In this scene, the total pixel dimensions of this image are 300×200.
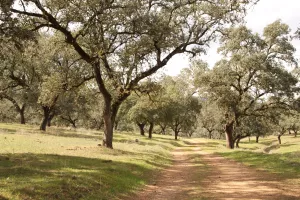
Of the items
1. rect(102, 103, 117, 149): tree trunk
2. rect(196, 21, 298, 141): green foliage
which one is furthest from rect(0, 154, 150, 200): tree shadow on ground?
rect(196, 21, 298, 141): green foliage

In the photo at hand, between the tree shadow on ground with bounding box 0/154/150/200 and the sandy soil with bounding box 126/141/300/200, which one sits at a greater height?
the tree shadow on ground with bounding box 0/154/150/200

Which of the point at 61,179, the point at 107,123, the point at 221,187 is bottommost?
the point at 221,187

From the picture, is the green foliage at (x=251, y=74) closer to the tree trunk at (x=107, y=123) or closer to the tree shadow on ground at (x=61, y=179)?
the tree trunk at (x=107, y=123)

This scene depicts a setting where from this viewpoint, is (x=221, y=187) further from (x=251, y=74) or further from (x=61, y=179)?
(x=251, y=74)

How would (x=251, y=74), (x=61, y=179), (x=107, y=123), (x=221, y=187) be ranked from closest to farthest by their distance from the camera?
(x=61, y=179)
(x=221, y=187)
(x=107, y=123)
(x=251, y=74)

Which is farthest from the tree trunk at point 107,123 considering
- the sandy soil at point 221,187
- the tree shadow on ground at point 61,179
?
the sandy soil at point 221,187

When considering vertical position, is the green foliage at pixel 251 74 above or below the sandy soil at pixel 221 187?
above

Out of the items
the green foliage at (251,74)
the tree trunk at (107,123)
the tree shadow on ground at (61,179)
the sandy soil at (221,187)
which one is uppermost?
the green foliage at (251,74)

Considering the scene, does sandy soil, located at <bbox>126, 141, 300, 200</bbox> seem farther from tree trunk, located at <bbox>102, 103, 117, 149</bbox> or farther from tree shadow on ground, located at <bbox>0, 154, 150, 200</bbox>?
tree trunk, located at <bbox>102, 103, 117, 149</bbox>

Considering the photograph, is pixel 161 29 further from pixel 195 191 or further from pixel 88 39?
pixel 195 191

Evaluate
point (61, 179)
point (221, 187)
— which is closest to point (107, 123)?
point (221, 187)

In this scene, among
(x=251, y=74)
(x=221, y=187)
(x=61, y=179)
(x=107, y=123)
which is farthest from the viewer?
(x=251, y=74)

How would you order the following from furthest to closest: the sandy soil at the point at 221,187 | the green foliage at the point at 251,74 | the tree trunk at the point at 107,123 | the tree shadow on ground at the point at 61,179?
the green foliage at the point at 251,74 → the tree trunk at the point at 107,123 → the sandy soil at the point at 221,187 → the tree shadow on ground at the point at 61,179

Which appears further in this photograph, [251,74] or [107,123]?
[251,74]
